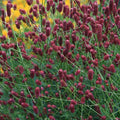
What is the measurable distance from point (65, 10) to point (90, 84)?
749 mm

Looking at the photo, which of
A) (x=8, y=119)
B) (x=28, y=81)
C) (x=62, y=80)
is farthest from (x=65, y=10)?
(x=8, y=119)

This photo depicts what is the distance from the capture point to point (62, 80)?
185cm

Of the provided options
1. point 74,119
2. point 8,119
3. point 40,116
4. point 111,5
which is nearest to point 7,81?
point 8,119

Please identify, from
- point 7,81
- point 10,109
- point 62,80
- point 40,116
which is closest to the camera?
point 62,80

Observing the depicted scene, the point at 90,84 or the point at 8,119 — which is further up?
the point at 90,84

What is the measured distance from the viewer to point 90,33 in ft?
6.88

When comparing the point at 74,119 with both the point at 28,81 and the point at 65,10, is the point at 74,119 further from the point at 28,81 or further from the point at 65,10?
the point at 65,10

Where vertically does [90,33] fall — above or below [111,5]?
below

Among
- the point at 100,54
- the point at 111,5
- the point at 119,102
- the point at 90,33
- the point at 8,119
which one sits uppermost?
the point at 111,5

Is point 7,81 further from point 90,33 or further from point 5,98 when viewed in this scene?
point 90,33

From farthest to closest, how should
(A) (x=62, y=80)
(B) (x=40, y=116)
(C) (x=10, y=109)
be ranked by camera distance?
(C) (x=10, y=109), (B) (x=40, y=116), (A) (x=62, y=80)

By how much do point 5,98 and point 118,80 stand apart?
3.27 ft

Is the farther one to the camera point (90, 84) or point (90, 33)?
point (90, 84)

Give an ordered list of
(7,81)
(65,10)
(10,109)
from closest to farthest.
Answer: (10,109), (7,81), (65,10)
